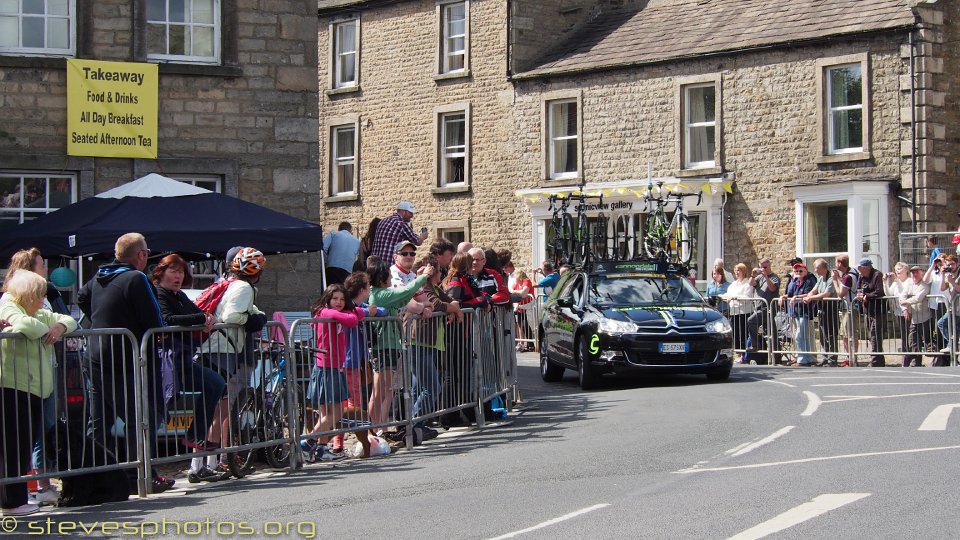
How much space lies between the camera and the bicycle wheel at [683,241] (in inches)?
1188

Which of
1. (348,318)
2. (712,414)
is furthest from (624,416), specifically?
(348,318)

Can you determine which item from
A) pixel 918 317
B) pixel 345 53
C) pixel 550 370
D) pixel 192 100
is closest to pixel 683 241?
pixel 918 317

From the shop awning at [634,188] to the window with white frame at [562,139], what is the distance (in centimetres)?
63

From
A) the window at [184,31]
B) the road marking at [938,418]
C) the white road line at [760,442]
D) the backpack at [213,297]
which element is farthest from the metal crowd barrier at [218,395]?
the window at [184,31]

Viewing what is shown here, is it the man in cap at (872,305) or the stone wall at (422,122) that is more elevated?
the stone wall at (422,122)

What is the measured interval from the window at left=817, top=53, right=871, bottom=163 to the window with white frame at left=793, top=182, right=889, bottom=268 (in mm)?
745

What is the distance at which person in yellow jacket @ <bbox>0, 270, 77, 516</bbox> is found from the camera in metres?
9.52

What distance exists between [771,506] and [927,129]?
22621 millimetres

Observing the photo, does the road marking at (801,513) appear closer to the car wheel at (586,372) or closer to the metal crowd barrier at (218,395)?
the metal crowd barrier at (218,395)

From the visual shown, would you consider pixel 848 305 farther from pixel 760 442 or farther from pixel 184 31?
pixel 184 31

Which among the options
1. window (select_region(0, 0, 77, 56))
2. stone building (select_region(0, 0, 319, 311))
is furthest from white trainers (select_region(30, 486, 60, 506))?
window (select_region(0, 0, 77, 56))

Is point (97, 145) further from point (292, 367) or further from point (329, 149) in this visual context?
point (329, 149)

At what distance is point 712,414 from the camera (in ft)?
48.3

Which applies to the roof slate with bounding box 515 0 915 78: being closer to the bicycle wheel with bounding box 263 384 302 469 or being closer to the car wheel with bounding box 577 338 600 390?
the car wheel with bounding box 577 338 600 390
